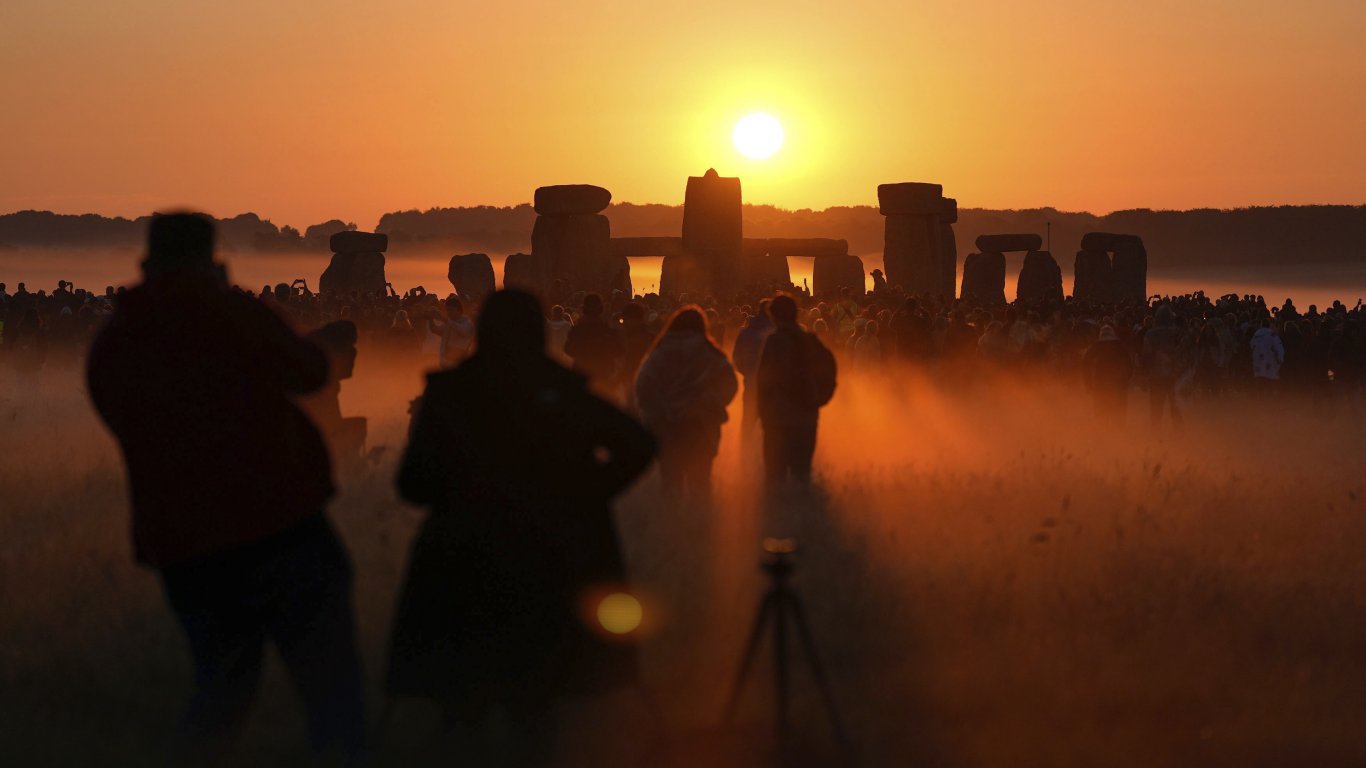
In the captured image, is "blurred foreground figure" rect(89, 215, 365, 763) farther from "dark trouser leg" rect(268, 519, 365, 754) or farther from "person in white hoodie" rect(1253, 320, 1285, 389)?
"person in white hoodie" rect(1253, 320, 1285, 389)

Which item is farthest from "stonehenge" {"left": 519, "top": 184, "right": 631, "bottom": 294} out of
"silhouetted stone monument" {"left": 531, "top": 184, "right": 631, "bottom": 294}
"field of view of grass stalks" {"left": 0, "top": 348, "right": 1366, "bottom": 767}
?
"field of view of grass stalks" {"left": 0, "top": 348, "right": 1366, "bottom": 767}

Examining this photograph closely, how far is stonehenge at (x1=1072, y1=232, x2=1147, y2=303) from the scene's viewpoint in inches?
1984

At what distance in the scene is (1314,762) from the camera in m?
7.09

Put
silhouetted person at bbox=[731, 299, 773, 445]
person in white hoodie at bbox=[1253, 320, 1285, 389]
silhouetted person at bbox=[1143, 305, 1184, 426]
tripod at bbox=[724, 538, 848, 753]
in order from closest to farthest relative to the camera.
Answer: tripod at bbox=[724, 538, 848, 753], silhouetted person at bbox=[731, 299, 773, 445], silhouetted person at bbox=[1143, 305, 1184, 426], person in white hoodie at bbox=[1253, 320, 1285, 389]

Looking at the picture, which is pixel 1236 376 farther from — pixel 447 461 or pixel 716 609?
pixel 447 461

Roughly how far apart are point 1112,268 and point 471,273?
19814mm

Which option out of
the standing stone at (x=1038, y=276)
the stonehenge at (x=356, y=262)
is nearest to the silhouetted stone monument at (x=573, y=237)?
the stonehenge at (x=356, y=262)

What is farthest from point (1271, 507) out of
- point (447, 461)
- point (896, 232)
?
point (896, 232)

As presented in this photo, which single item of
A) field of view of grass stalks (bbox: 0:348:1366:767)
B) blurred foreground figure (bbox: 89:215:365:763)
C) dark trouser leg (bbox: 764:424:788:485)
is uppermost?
blurred foreground figure (bbox: 89:215:365:763)

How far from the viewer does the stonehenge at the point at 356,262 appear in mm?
46938

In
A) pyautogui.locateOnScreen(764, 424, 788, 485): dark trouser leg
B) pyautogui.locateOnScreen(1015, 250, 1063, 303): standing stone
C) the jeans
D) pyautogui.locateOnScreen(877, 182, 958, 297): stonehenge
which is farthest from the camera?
pyautogui.locateOnScreen(1015, 250, 1063, 303): standing stone

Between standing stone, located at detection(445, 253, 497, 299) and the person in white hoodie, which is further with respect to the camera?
standing stone, located at detection(445, 253, 497, 299)

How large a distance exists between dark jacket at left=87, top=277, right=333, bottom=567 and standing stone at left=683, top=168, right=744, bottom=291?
3651 centimetres

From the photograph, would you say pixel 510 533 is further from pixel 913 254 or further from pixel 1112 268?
pixel 1112 268
